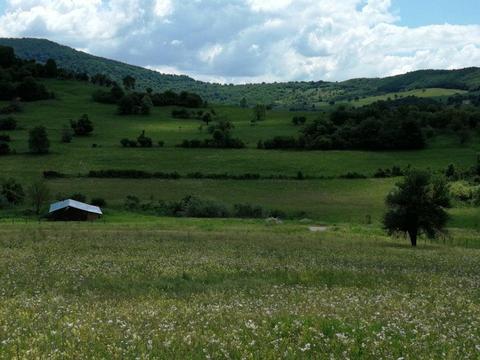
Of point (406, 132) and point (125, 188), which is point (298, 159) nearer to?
point (406, 132)

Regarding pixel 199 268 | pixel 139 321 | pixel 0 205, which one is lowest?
pixel 0 205

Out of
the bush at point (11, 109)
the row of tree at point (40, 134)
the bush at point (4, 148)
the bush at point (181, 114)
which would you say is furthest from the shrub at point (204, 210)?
the bush at point (11, 109)

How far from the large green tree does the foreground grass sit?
25771 mm

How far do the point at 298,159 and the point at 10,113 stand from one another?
9646 centimetres

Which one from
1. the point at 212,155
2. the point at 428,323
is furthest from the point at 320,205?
the point at 428,323

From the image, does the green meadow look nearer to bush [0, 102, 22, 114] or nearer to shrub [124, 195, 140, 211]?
shrub [124, 195, 140, 211]

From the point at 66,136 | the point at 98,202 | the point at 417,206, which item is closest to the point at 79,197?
the point at 98,202

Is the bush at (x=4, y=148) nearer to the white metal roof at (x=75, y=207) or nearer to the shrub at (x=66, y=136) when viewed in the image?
the shrub at (x=66, y=136)

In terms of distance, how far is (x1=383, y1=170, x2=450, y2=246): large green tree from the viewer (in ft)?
160

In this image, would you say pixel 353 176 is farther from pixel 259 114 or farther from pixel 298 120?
pixel 259 114

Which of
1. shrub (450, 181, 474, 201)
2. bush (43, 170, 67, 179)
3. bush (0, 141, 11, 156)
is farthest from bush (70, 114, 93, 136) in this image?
shrub (450, 181, 474, 201)

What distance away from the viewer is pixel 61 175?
116 m

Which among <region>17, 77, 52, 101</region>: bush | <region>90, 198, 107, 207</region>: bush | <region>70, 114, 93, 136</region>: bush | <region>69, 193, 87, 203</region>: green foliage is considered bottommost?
<region>90, 198, 107, 207</region>: bush

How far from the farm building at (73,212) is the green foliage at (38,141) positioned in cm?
5795
